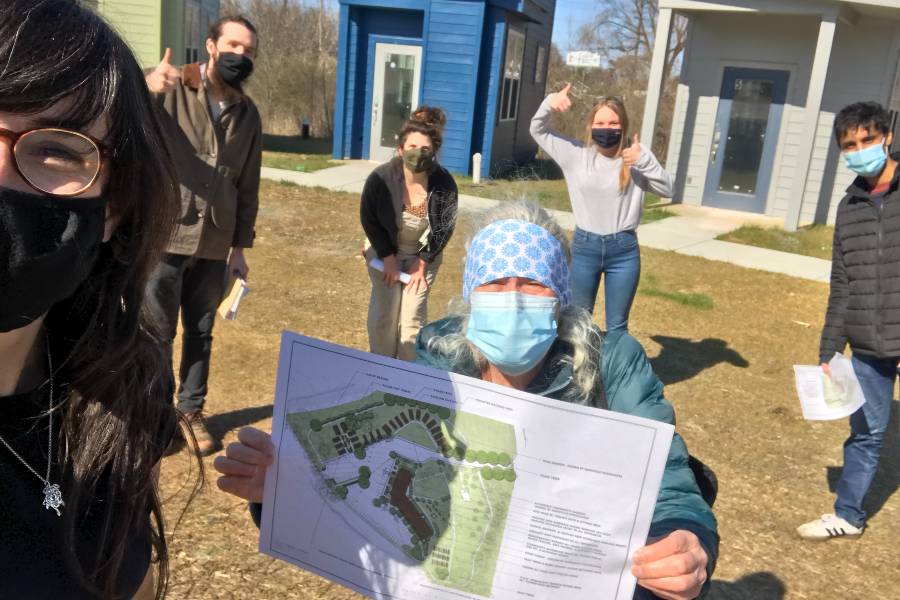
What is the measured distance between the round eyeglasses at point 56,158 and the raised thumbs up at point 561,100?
4419 mm

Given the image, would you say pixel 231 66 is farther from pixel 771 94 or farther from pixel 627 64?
pixel 627 64

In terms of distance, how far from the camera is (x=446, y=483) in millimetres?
1579

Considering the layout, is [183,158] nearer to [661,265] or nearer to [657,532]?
[657,532]

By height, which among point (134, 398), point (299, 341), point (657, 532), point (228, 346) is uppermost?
point (299, 341)

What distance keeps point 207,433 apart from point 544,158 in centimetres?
1995

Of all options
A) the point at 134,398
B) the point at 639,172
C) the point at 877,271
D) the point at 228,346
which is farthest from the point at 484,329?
the point at 228,346

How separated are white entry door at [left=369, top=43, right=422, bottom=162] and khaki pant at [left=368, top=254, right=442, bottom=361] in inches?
457

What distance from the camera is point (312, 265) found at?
8.62m

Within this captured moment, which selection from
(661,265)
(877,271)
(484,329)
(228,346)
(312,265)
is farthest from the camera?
(661,265)

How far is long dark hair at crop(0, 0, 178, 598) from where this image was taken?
3.77 ft

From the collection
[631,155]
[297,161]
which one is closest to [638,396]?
[631,155]

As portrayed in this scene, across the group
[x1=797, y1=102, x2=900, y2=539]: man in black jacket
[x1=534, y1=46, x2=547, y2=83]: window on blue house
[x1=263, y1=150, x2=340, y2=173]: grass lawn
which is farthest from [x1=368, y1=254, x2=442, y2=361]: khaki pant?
[x1=534, y1=46, x2=547, y2=83]: window on blue house

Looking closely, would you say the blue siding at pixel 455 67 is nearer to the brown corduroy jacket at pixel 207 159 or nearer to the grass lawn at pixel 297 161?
the grass lawn at pixel 297 161

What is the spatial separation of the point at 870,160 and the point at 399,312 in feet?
9.10
